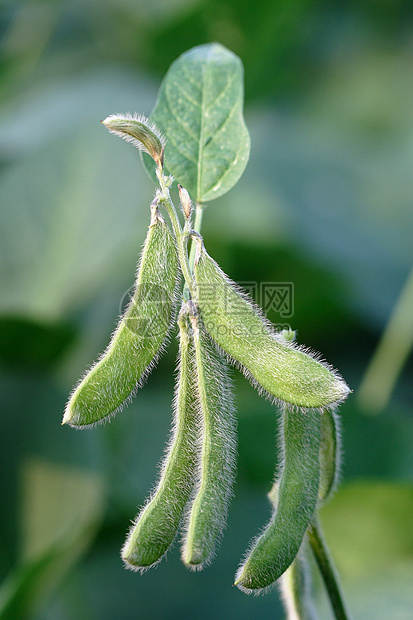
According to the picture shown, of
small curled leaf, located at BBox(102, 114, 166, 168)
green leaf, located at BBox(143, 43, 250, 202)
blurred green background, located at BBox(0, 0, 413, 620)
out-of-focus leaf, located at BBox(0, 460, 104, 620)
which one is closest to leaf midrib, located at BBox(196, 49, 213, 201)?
green leaf, located at BBox(143, 43, 250, 202)

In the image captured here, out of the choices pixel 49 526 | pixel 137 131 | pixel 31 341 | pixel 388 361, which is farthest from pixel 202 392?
pixel 388 361

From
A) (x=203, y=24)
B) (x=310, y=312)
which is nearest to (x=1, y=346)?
(x=310, y=312)

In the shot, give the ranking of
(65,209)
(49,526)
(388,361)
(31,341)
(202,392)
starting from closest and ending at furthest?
(202,392) → (49,526) → (31,341) → (388,361) → (65,209)

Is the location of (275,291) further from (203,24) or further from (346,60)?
(346,60)

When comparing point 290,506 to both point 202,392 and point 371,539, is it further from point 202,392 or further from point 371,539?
point 371,539

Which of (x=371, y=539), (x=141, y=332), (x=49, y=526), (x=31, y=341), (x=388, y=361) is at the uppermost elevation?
(x=141, y=332)

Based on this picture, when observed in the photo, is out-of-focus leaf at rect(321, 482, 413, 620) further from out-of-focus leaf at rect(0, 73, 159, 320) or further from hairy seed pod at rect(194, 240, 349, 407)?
out-of-focus leaf at rect(0, 73, 159, 320)

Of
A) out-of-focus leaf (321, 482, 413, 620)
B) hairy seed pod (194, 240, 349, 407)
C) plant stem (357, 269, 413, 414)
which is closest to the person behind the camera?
hairy seed pod (194, 240, 349, 407)

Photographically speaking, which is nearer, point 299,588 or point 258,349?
point 258,349
